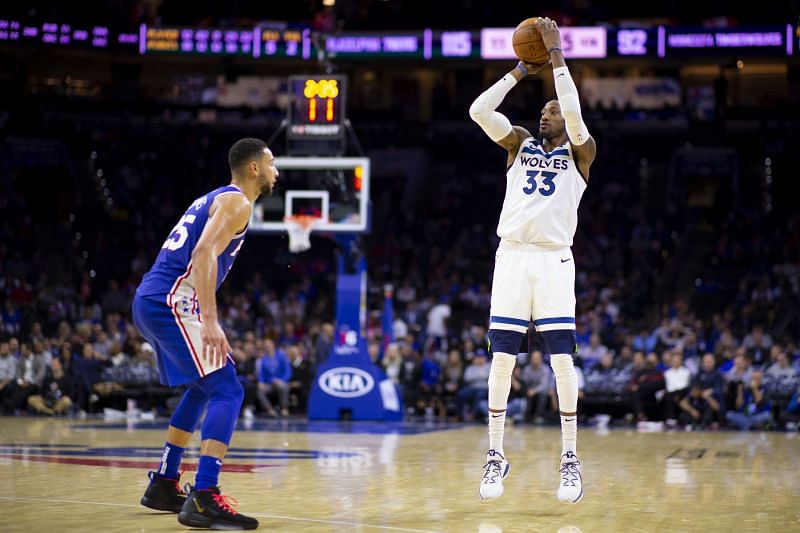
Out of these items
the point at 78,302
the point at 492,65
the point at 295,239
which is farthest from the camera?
the point at 492,65

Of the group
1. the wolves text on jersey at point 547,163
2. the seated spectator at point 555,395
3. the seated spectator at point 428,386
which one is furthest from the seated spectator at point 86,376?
the wolves text on jersey at point 547,163

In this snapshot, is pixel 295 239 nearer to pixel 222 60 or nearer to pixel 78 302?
pixel 78 302

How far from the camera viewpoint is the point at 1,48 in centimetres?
3059

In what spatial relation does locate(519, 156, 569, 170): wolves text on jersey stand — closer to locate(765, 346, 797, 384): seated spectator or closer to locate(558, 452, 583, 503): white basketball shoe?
locate(558, 452, 583, 503): white basketball shoe

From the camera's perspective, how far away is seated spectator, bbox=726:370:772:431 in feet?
49.6

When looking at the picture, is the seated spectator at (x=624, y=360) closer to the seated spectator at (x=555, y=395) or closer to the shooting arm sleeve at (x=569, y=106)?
the seated spectator at (x=555, y=395)

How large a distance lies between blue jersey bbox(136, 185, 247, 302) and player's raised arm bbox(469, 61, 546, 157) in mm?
1650

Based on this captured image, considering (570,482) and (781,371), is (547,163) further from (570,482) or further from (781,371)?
(781,371)

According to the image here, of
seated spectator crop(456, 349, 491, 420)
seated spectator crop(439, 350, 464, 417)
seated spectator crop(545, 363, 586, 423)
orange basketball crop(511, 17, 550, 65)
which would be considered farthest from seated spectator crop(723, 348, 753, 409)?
orange basketball crop(511, 17, 550, 65)

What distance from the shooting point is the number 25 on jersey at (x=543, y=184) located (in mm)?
6590

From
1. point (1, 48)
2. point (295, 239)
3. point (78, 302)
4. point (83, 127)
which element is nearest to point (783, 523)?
point (295, 239)

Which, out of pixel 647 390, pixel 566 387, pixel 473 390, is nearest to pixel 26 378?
pixel 473 390

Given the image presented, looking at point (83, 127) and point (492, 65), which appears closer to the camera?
point (83, 127)

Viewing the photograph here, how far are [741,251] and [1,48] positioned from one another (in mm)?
20625
